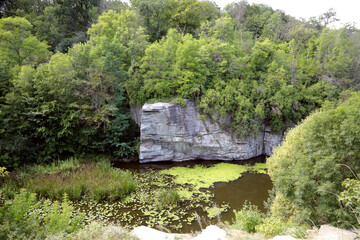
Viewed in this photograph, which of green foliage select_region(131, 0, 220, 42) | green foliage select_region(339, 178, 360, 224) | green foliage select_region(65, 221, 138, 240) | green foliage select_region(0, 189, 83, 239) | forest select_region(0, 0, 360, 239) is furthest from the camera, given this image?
green foliage select_region(131, 0, 220, 42)

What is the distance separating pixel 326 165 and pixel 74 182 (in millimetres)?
10493

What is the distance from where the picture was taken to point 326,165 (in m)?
5.50

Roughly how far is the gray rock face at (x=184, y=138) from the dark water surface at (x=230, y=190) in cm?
57

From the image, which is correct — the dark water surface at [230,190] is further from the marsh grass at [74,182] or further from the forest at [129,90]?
the marsh grass at [74,182]

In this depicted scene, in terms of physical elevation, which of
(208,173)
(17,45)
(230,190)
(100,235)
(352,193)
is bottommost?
(230,190)

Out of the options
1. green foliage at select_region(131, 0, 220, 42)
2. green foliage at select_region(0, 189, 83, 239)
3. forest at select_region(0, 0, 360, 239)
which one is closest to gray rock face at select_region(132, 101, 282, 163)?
forest at select_region(0, 0, 360, 239)

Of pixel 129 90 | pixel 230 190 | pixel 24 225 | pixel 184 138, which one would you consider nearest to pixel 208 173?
pixel 230 190

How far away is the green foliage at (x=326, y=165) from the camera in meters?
5.38

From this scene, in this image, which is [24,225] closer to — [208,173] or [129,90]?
[208,173]

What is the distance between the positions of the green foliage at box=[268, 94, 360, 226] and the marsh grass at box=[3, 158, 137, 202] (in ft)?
24.7

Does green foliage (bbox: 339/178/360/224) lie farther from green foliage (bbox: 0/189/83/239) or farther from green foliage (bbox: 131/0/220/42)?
green foliage (bbox: 131/0/220/42)

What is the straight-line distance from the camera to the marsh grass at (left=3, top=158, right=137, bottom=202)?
9648 millimetres

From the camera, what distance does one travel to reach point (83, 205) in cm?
923

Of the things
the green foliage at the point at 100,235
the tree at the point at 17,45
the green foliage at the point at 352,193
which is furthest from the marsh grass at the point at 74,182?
the green foliage at the point at 352,193
